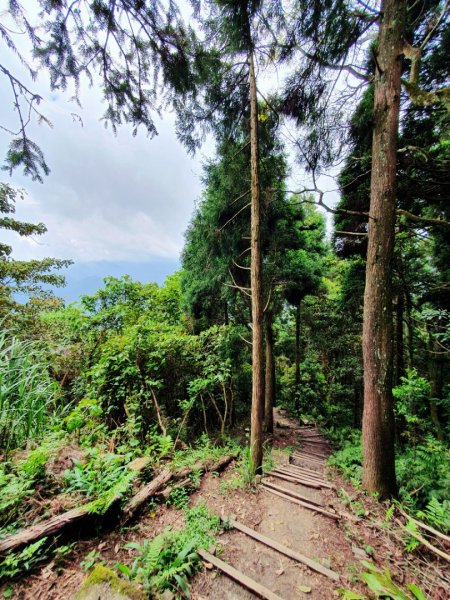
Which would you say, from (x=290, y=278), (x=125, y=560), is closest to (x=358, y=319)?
(x=290, y=278)

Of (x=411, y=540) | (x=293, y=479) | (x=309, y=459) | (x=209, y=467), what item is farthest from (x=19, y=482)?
(x=309, y=459)

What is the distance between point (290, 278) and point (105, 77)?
5755mm

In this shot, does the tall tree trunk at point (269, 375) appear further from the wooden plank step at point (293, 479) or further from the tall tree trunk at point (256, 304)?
the wooden plank step at point (293, 479)

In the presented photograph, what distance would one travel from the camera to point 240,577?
2012mm

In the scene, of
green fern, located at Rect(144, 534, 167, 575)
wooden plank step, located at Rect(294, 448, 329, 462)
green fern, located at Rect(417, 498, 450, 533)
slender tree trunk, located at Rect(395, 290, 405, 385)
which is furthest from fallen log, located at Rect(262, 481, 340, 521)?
slender tree trunk, located at Rect(395, 290, 405, 385)

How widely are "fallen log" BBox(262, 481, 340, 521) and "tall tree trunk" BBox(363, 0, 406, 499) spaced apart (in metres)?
0.78

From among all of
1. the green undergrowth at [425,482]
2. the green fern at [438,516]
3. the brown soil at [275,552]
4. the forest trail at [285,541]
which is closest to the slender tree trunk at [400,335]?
the green undergrowth at [425,482]

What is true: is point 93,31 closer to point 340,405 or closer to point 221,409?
point 221,409

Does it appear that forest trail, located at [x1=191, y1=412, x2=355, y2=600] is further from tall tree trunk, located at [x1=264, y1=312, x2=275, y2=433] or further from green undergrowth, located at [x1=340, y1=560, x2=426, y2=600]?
tall tree trunk, located at [x1=264, y1=312, x2=275, y2=433]

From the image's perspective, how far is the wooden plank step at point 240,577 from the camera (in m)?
1.87

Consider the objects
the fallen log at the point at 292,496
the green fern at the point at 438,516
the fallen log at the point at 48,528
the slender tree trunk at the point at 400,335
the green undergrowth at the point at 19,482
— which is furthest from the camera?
the slender tree trunk at the point at 400,335

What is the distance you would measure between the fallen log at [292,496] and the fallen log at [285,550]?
0.85 m

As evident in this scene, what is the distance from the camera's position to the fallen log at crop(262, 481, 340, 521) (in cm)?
297

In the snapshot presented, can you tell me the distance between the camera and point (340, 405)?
1059 centimetres
